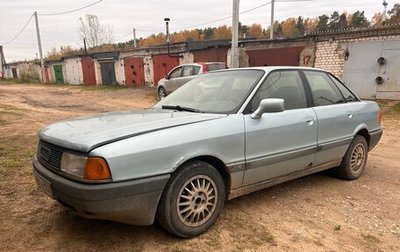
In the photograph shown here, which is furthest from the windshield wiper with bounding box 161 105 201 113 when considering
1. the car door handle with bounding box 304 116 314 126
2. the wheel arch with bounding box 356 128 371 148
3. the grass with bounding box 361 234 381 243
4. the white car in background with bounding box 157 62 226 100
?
the white car in background with bounding box 157 62 226 100

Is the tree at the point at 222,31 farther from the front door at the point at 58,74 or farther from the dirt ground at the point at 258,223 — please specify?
the dirt ground at the point at 258,223

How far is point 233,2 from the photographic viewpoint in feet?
44.0

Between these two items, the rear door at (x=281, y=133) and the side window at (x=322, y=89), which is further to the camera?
the side window at (x=322, y=89)

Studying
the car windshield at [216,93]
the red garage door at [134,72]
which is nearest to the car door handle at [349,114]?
the car windshield at [216,93]

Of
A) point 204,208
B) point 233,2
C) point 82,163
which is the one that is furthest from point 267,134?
point 233,2

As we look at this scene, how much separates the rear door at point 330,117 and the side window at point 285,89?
0.69 feet

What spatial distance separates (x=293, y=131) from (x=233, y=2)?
10.6m

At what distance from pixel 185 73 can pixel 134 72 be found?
11.8 meters

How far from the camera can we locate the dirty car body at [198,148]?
108 inches

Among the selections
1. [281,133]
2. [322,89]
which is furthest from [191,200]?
[322,89]

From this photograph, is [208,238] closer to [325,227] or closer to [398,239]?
[325,227]

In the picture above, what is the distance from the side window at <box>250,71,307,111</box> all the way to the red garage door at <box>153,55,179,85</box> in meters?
18.7

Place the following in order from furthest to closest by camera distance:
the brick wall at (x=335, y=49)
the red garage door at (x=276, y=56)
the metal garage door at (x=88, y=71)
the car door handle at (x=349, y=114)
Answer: the metal garage door at (x=88, y=71) < the red garage door at (x=276, y=56) < the brick wall at (x=335, y=49) < the car door handle at (x=349, y=114)

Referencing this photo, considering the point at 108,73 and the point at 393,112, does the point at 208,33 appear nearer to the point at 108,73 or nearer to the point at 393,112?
the point at 108,73
